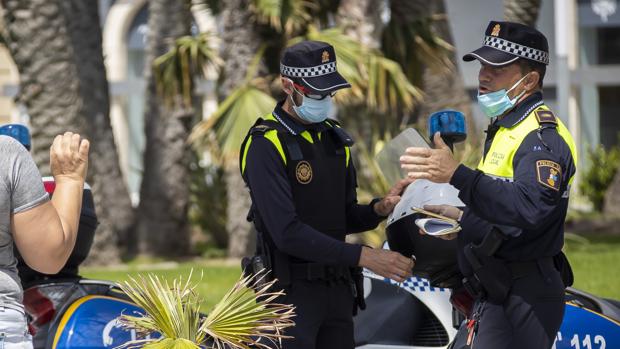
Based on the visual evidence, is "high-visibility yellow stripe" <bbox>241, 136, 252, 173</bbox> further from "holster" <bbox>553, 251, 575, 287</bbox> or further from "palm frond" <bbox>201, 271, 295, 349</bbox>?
"holster" <bbox>553, 251, 575, 287</bbox>

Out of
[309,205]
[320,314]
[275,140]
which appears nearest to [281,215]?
[309,205]

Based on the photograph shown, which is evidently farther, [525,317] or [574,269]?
[574,269]

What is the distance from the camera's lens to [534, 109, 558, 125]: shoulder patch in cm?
406

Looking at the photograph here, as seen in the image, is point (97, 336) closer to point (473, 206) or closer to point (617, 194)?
point (473, 206)

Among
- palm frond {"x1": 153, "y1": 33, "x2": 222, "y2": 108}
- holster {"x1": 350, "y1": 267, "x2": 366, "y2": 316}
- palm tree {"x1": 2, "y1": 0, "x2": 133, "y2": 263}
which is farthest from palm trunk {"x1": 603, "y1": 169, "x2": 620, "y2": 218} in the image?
holster {"x1": 350, "y1": 267, "x2": 366, "y2": 316}

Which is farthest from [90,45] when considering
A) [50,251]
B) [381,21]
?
[50,251]

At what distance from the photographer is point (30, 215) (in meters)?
3.61

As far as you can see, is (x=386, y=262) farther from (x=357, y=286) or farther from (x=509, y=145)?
(x=509, y=145)

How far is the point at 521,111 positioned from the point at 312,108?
0.82 metres

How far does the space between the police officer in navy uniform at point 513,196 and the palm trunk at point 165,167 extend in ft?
39.4

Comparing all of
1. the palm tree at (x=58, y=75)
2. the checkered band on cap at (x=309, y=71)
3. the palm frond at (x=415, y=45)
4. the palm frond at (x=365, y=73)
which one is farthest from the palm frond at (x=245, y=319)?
the palm frond at (x=415, y=45)

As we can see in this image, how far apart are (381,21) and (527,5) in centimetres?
522

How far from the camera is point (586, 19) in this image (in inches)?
1059

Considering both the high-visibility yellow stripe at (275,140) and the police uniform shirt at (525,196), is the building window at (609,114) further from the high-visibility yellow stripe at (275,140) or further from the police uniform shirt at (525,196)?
the police uniform shirt at (525,196)
